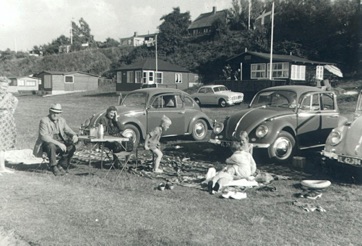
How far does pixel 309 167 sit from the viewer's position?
334 inches

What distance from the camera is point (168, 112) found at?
11633 millimetres

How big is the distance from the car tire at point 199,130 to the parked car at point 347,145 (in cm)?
510

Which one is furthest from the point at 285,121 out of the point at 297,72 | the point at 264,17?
the point at 297,72

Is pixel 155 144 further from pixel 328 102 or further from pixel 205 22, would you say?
pixel 205 22

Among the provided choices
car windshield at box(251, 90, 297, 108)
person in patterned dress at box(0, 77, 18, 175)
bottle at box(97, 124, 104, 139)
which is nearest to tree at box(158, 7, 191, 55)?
car windshield at box(251, 90, 297, 108)

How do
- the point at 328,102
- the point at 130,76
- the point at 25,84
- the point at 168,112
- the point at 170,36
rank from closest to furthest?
the point at 328,102
the point at 168,112
the point at 130,76
the point at 25,84
the point at 170,36

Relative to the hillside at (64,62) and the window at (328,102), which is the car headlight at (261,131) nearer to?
the window at (328,102)

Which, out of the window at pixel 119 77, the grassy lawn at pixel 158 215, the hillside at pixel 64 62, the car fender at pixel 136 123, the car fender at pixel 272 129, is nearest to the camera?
the grassy lawn at pixel 158 215

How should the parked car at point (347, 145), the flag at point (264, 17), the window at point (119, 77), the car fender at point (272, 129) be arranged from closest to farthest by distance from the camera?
the parked car at point (347, 145) → the car fender at point (272, 129) → the flag at point (264, 17) → the window at point (119, 77)

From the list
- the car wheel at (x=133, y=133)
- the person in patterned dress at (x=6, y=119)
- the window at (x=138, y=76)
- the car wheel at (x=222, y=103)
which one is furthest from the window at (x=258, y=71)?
the person in patterned dress at (x=6, y=119)

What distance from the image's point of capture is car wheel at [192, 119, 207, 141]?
12.2 meters

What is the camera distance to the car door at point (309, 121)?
367 inches

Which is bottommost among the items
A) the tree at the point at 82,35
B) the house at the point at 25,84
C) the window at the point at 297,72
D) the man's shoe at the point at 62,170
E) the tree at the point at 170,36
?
the man's shoe at the point at 62,170

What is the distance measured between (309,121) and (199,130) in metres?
3.85
